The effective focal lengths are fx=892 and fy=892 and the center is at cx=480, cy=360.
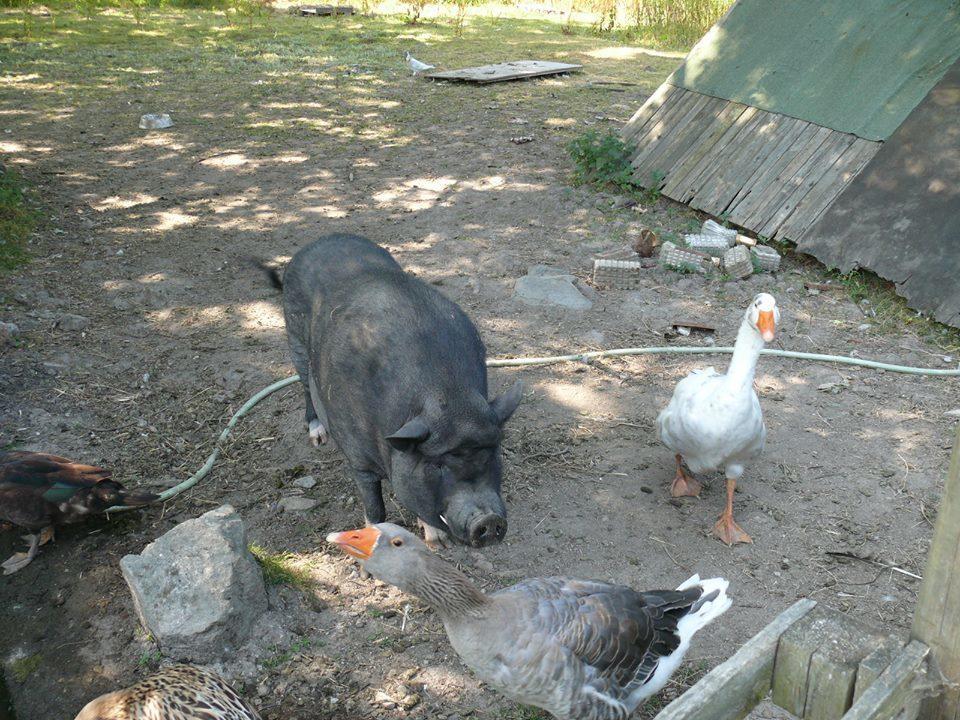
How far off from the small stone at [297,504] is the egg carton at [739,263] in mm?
4075

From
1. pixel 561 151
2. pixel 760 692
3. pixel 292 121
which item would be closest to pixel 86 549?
pixel 760 692

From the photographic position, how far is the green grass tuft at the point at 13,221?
7422 mm

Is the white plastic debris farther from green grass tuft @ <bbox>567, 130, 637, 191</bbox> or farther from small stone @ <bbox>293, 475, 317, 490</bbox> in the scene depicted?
small stone @ <bbox>293, 475, 317, 490</bbox>

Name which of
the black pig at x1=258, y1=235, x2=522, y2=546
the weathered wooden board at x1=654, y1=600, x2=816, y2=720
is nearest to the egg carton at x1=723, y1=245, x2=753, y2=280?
the black pig at x1=258, y1=235, x2=522, y2=546

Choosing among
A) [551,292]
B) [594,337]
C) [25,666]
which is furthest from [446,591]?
[551,292]

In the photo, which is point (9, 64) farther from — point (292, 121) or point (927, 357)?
point (927, 357)

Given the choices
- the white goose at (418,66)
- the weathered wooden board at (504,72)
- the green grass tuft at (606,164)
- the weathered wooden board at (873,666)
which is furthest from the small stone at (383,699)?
the white goose at (418,66)

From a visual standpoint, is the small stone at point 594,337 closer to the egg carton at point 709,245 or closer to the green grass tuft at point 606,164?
the egg carton at point 709,245

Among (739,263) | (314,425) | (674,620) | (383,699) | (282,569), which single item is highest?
(739,263)

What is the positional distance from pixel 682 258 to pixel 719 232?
0.60m

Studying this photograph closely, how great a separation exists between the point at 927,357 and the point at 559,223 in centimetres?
348

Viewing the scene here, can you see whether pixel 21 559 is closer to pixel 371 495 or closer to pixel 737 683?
pixel 371 495

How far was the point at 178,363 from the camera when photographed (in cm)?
621

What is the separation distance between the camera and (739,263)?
7254mm
